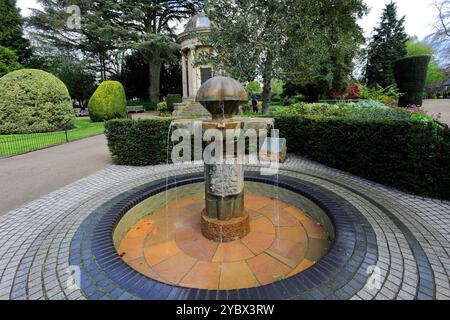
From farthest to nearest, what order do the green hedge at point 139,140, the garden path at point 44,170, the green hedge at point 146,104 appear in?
the green hedge at point 146,104 → the green hedge at point 139,140 → the garden path at point 44,170

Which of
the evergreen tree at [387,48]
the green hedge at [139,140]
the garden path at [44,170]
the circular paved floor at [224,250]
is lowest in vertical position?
the circular paved floor at [224,250]

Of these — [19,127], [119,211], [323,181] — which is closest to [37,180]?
[119,211]

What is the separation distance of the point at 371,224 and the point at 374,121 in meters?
3.31

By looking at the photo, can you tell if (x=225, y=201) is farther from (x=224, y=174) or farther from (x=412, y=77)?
(x=412, y=77)

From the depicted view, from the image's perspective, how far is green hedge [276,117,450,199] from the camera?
5.02 m

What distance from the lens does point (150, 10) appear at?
1118 inches

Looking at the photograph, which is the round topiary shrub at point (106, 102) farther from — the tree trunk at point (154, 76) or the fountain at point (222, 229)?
the fountain at point (222, 229)

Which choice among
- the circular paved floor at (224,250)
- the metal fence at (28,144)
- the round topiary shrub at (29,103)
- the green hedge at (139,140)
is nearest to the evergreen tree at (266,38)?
the green hedge at (139,140)

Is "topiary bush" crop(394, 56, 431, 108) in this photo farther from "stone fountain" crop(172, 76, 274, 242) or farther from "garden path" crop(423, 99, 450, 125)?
"stone fountain" crop(172, 76, 274, 242)

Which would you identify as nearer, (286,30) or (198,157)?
(198,157)

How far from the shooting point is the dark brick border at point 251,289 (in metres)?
2.48

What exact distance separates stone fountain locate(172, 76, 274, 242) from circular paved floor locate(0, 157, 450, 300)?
1.59 m

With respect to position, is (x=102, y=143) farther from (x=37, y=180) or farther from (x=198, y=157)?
(x=198, y=157)

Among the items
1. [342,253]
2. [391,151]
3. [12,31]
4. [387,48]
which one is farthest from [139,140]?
[387,48]
